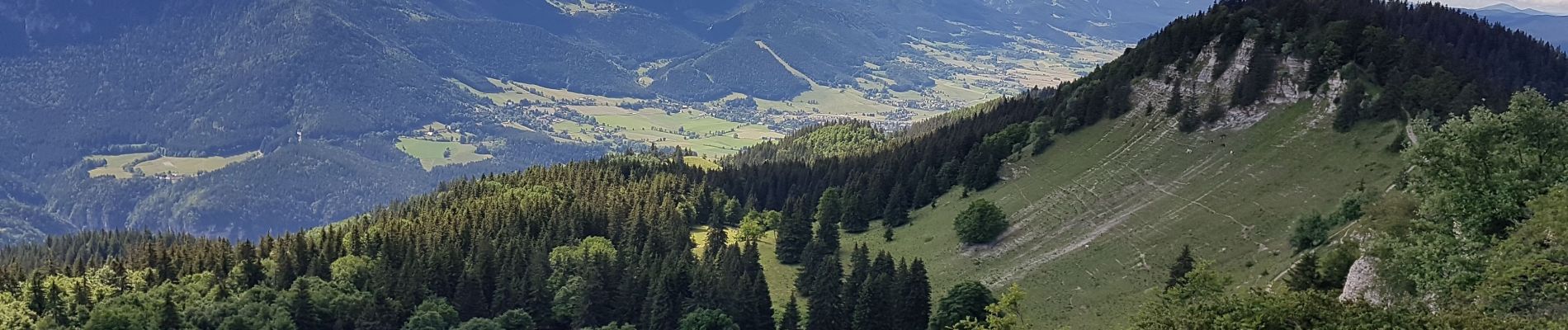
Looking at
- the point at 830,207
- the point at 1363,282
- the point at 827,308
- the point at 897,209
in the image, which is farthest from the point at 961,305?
the point at 830,207

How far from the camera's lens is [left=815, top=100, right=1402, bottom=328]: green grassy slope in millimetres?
108688

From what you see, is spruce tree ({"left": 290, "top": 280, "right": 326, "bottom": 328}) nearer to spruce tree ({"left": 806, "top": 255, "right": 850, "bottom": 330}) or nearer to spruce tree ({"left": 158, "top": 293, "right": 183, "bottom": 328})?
spruce tree ({"left": 158, "top": 293, "right": 183, "bottom": 328})

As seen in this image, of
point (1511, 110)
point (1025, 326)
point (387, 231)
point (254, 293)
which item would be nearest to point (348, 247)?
point (387, 231)

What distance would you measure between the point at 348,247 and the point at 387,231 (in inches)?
225

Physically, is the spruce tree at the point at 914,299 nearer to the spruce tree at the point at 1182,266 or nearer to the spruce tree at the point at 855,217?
the spruce tree at the point at 1182,266

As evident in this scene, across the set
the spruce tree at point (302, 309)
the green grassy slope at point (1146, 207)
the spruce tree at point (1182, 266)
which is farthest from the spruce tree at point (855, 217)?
the spruce tree at point (302, 309)

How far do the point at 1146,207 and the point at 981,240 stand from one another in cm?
1937

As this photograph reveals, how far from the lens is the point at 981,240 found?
458 ft

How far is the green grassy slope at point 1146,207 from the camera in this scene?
109 meters

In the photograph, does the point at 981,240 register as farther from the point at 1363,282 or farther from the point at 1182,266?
the point at 1363,282

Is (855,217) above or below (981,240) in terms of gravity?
above

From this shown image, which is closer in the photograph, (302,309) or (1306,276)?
(1306,276)

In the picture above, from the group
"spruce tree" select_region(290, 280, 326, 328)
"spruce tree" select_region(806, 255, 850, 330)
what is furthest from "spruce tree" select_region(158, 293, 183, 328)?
"spruce tree" select_region(806, 255, 850, 330)

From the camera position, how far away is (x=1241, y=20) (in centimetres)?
15900
